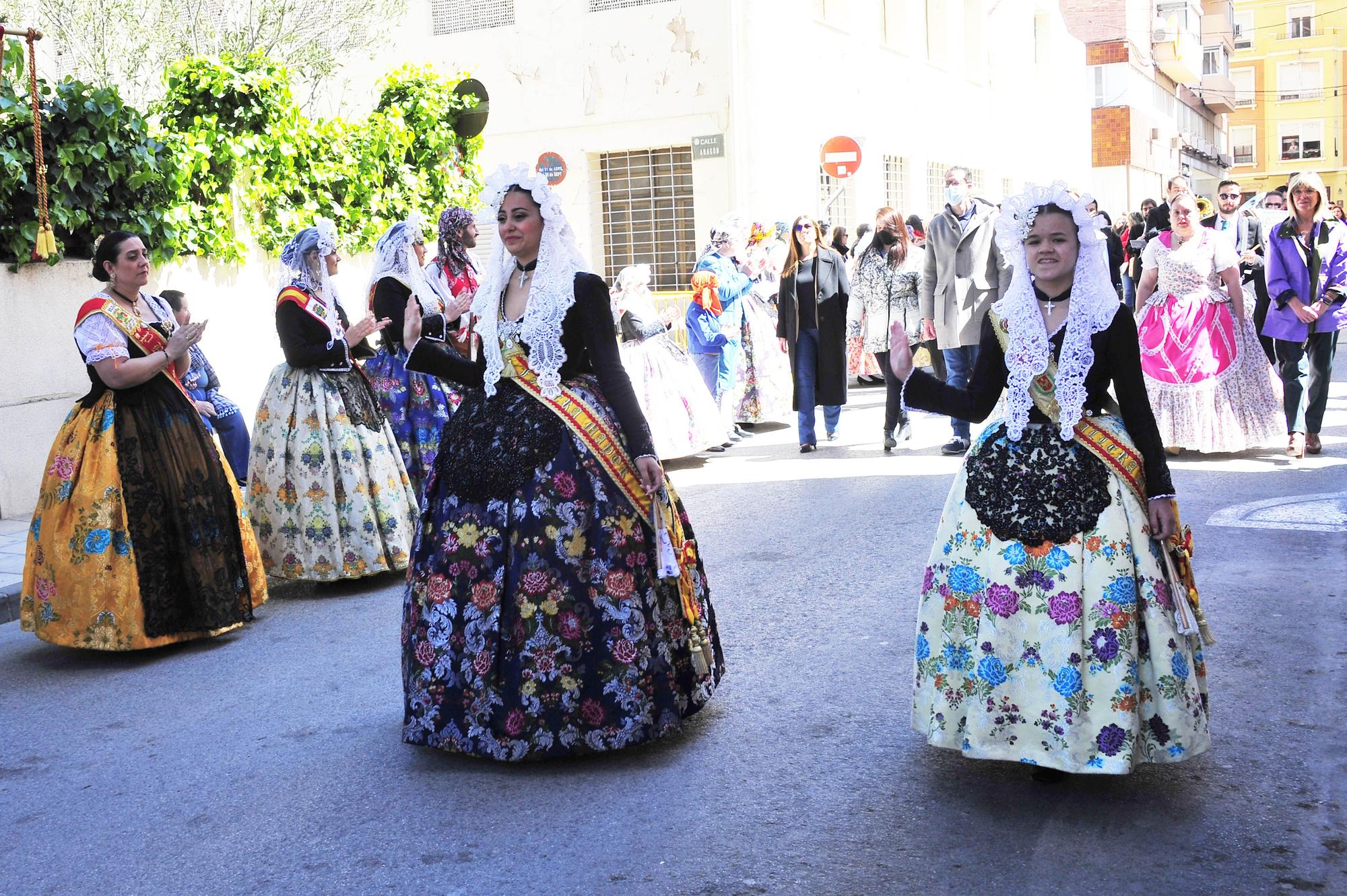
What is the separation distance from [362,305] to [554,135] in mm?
8325

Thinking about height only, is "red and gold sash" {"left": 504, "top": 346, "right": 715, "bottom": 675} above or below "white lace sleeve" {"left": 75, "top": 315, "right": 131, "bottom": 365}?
below

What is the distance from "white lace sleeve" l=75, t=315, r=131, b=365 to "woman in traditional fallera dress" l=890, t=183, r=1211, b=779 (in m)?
3.65

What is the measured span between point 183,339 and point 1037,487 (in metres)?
3.79

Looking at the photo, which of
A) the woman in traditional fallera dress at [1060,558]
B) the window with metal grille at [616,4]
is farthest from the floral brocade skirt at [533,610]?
the window with metal grille at [616,4]

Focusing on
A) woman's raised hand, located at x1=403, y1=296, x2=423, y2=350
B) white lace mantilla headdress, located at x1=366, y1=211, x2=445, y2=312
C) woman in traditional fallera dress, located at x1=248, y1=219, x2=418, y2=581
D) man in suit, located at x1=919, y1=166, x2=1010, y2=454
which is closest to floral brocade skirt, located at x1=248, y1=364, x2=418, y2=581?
woman in traditional fallera dress, located at x1=248, y1=219, x2=418, y2=581

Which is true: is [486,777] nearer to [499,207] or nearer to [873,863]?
[873,863]

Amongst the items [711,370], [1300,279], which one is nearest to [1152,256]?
[1300,279]

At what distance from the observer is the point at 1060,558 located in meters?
4.14

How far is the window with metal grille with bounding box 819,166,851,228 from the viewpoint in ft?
73.0

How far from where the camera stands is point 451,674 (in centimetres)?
469

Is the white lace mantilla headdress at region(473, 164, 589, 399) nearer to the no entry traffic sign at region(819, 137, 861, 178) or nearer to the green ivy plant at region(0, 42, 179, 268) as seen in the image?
the green ivy plant at region(0, 42, 179, 268)

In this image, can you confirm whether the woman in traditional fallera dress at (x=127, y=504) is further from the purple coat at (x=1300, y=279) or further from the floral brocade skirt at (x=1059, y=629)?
the purple coat at (x=1300, y=279)

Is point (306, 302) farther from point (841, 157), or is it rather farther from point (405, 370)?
point (841, 157)

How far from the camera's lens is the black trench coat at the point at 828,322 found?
11.8m
